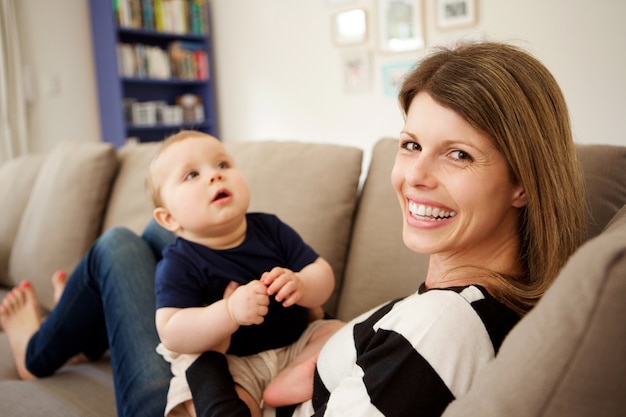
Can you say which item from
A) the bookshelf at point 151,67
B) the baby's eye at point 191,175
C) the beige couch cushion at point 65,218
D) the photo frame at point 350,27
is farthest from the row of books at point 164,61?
the baby's eye at point 191,175

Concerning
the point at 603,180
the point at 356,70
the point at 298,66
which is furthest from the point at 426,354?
the point at 298,66

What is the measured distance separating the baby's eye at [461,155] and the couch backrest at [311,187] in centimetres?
73

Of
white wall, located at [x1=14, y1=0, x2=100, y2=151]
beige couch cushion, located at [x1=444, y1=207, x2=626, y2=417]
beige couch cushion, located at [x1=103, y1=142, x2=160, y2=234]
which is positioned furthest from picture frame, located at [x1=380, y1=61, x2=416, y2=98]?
beige couch cushion, located at [x1=444, y1=207, x2=626, y2=417]

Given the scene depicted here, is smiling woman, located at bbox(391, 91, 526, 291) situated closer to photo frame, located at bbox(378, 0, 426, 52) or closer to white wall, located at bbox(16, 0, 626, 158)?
white wall, located at bbox(16, 0, 626, 158)

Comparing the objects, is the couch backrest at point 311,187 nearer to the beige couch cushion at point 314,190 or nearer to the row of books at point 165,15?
the beige couch cushion at point 314,190

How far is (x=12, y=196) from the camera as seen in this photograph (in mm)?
2525

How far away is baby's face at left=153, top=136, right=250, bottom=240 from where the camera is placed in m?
1.20

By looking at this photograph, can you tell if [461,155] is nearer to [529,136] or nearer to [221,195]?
[529,136]

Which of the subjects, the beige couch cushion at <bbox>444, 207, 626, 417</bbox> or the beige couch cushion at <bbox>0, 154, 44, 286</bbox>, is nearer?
the beige couch cushion at <bbox>444, 207, 626, 417</bbox>

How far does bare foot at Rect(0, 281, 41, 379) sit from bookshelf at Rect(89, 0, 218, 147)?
3.19 m

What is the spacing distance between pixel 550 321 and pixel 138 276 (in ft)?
3.60

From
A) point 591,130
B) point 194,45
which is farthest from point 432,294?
point 194,45

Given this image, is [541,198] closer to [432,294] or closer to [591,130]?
[432,294]

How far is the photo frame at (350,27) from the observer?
14.1ft
